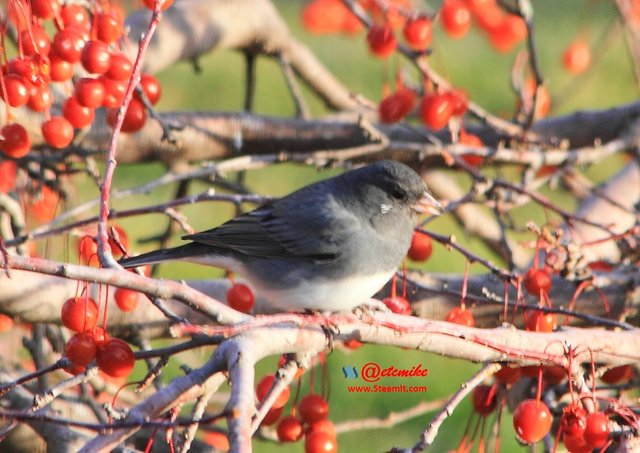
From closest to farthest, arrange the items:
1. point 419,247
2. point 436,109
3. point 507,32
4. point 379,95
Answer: point 419,247, point 436,109, point 507,32, point 379,95

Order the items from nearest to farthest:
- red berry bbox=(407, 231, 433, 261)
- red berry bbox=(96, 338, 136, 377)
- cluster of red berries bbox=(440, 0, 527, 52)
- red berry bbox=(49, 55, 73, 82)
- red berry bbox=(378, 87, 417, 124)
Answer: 1. red berry bbox=(96, 338, 136, 377)
2. red berry bbox=(49, 55, 73, 82)
3. red berry bbox=(407, 231, 433, 261)
4. red berry bbox=(378, 87, 417, 124)
5. cluster of red berries bbox=(440, 0, 527, 52)

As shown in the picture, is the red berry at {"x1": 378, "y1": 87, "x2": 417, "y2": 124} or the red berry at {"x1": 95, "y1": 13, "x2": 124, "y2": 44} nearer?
the red berry at {"x1": 95, "y1": 13, "x2": 124, "y2": 44}

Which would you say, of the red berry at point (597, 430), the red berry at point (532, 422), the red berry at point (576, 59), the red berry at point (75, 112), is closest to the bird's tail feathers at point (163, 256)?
the red berry at point (75, 112)

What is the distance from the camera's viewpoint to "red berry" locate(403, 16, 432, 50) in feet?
8.68

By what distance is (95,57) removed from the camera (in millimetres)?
1951

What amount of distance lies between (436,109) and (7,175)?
1.28m

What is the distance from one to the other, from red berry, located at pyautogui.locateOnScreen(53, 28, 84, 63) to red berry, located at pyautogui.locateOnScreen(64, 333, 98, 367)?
0.62 m

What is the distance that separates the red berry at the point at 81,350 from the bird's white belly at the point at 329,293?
1.93ft

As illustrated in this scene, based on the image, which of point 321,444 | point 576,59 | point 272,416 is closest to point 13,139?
point 272,416

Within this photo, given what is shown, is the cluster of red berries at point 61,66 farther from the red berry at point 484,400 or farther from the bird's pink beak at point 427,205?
the red berry at point 484,400

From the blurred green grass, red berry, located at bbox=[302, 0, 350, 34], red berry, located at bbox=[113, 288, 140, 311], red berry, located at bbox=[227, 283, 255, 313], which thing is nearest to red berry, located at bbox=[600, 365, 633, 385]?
red berry, located at bbox=[227, 283, 255, 313]

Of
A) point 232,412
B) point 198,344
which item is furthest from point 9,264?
point 198,344

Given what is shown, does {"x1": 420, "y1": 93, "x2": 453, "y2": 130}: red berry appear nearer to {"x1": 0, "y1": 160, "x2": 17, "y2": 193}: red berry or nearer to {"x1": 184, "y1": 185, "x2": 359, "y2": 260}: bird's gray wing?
{"x1": 184, "y1": 185, "x2": 359, "y2": 260}: bird's gray wing

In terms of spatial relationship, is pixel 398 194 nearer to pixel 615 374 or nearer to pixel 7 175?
pixel 615 374
